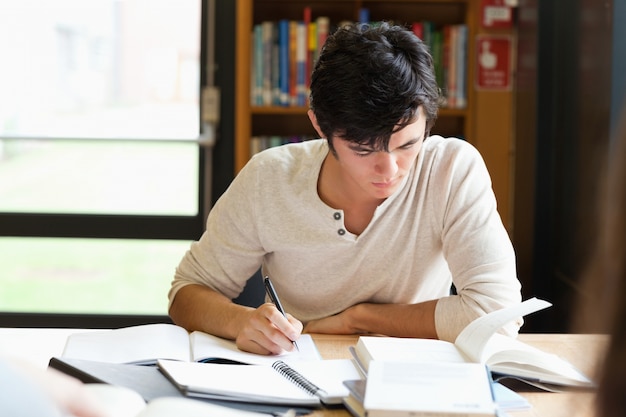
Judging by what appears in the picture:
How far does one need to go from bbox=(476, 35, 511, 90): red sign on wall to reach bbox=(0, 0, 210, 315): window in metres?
1.19

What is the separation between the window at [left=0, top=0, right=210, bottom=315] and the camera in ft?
12.5

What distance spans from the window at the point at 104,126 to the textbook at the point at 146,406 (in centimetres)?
278

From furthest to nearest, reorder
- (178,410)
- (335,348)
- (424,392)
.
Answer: (335,348) → (424,392) → (178,410)

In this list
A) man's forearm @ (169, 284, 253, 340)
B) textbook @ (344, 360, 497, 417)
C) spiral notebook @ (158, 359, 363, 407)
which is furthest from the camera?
man's forearm @ (169, 284, 253, 340)

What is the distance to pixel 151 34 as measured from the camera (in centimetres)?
384

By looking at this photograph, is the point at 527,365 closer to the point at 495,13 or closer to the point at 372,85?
the point at 372,85

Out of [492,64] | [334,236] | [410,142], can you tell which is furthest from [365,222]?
[492,64]

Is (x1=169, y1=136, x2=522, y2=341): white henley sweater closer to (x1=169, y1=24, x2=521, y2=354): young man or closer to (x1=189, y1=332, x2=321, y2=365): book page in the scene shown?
(x1=169, y1=24, x2=521, y2=354): young man

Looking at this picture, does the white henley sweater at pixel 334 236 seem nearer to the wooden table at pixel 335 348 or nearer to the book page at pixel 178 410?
the wooden table at pixel 335 348

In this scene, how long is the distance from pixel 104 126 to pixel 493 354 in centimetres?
284

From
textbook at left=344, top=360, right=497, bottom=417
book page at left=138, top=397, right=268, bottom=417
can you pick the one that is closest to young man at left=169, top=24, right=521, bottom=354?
textbook at left=344, top=360, right=497, bottom=417

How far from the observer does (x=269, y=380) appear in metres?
1.27

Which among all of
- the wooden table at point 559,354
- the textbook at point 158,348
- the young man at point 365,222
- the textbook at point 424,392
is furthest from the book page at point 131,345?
the textbook at point 424,392

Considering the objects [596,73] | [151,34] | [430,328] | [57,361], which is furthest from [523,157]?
[57,361]
